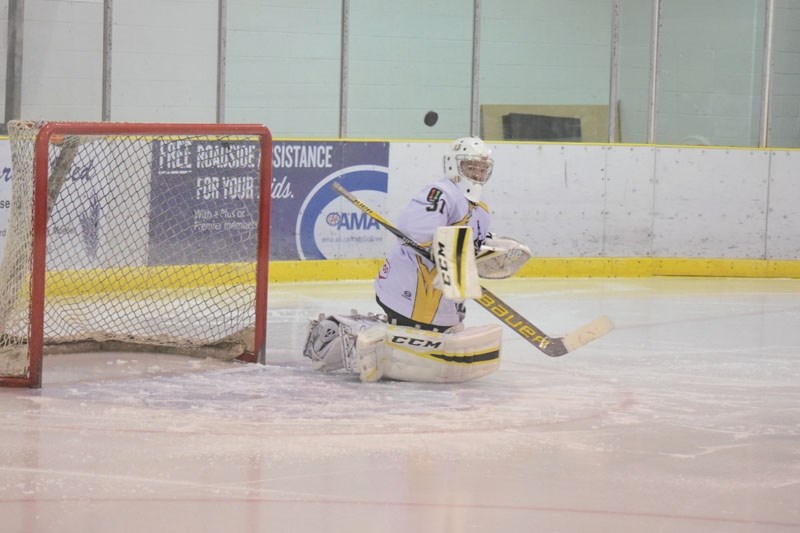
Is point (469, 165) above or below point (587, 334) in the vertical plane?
above

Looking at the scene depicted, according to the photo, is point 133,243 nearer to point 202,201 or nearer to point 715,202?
point 202,201

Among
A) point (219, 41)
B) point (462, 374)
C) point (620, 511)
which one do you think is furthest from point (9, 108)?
point (620, 511)

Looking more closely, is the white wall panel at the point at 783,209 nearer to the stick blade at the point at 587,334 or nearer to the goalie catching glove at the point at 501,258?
the stick blade at the point at 587,334

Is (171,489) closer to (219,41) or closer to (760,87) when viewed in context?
(219,41)

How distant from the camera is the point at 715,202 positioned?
1066 centimetres

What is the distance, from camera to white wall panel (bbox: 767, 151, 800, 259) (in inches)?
419

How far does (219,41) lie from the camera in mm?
9906

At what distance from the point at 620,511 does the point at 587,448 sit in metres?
0.82

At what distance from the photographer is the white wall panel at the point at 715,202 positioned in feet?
34.9

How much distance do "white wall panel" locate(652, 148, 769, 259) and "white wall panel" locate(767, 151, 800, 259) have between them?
0.06 metres

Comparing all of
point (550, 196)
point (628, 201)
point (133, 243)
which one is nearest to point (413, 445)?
point (133, 243)

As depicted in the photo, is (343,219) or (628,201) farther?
→ (628,201)

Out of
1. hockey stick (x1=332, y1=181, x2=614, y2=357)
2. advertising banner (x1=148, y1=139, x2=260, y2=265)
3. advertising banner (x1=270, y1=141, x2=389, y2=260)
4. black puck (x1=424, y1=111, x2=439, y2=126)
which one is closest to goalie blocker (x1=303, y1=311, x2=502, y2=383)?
hockey stick (x1=332, y1=181, x2=614, y2=357)

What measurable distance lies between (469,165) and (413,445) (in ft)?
5.45
